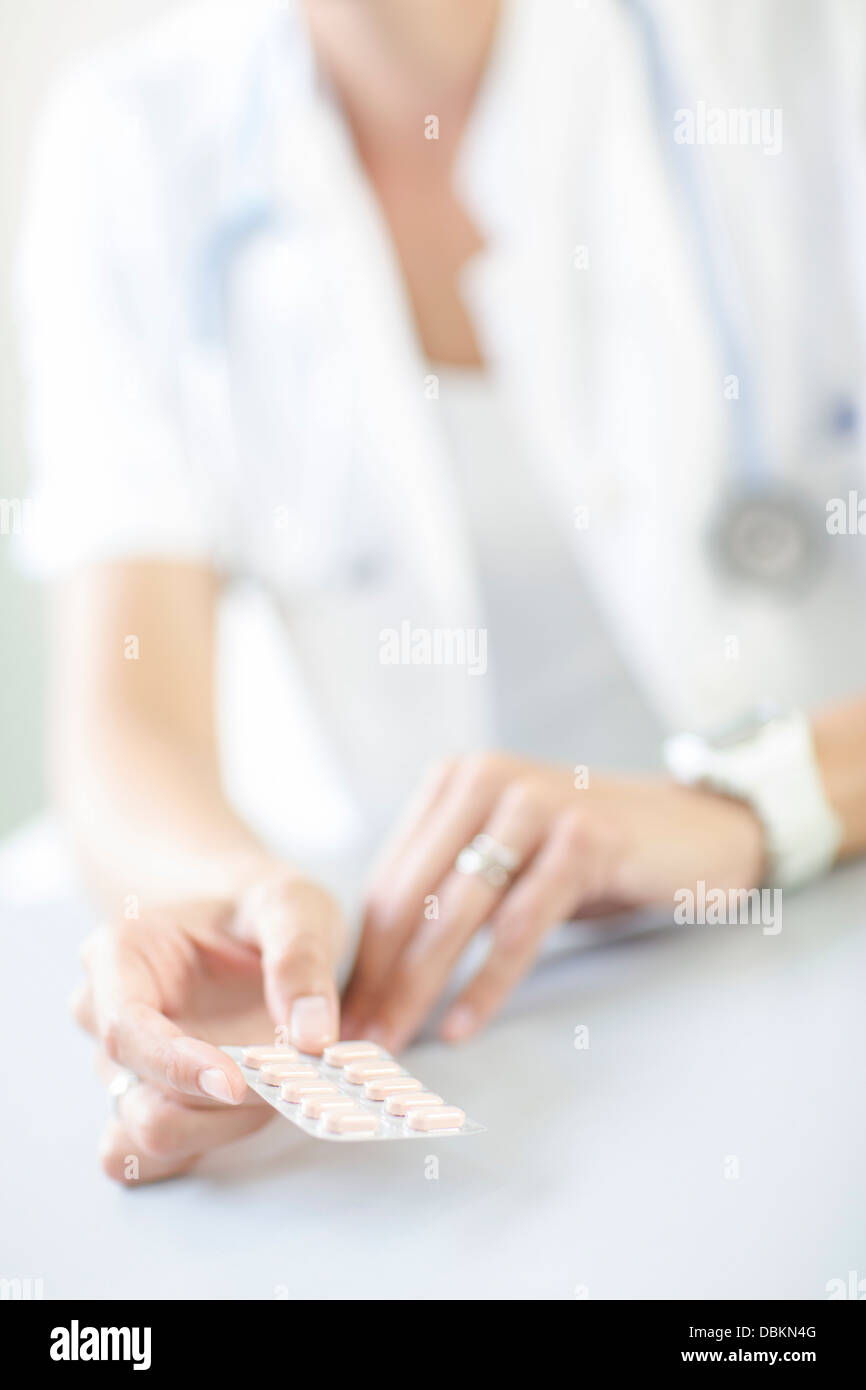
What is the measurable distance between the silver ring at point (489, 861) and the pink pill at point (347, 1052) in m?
0.11

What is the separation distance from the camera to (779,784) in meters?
0.59

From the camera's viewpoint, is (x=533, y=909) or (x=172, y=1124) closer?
(x=172, y=1124)

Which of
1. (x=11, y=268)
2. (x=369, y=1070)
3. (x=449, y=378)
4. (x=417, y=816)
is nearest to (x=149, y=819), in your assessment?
(x=417, y=816)

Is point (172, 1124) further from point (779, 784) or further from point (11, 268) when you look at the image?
point (11, 268)

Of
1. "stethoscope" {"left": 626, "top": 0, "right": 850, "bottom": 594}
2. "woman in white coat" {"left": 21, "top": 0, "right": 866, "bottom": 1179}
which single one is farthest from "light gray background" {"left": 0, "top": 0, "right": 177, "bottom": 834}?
"stethoscope" {"left": 626, "top": 0, "right": 850, "bottom": 594}

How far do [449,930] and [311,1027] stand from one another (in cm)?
10

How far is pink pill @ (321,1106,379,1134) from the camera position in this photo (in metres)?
0.37

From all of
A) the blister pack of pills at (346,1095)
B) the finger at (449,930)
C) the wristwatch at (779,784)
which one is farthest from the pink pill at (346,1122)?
the wristwatch at (779,784)

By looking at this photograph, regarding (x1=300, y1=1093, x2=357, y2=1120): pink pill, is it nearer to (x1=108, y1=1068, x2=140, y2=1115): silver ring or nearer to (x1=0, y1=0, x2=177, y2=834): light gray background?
(x1=108, y1=1068, x2=140, y2=1115): silver ring

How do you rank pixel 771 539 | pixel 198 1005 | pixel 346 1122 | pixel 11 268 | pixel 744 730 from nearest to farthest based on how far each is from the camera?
pixel 346 1122 < pixel 198 1005 < pixel 744 730 < pixel 771 539 < pixel 11 268

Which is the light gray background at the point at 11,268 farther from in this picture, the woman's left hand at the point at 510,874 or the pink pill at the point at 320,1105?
the pink pill at the point at 320,1105

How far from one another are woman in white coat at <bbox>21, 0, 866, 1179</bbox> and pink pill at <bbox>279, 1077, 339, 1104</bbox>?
309mm
